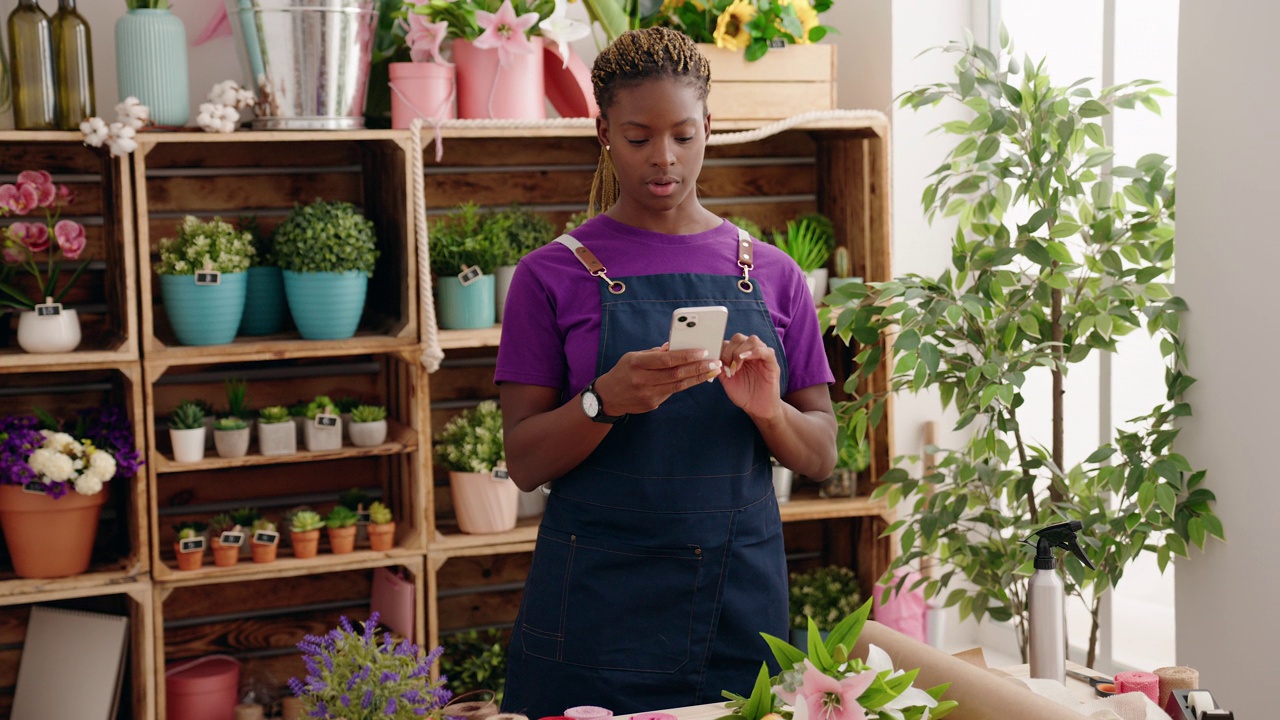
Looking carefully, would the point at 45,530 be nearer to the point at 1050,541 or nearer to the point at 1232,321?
the point at 1050,541

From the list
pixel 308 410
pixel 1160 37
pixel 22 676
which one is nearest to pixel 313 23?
pixel 308 410

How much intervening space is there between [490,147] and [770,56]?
767 millimetres

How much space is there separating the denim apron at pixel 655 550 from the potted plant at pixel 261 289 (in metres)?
1.35

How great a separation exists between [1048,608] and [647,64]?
33.5 inches

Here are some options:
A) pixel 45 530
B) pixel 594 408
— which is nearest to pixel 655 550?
pixel 594 408

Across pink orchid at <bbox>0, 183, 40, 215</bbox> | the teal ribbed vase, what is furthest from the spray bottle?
pink orchid at <bbox>0, 183, 40, 215</bbox>

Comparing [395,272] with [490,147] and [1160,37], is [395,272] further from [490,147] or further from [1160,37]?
[1160,37]

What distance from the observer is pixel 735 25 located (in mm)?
2941

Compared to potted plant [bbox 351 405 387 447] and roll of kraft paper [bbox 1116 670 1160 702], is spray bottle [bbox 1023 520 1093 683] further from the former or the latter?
potted plant [bbox 351 405 387 447]

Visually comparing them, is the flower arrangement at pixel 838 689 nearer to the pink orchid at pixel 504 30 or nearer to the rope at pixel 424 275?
the rope at pixel 424 275

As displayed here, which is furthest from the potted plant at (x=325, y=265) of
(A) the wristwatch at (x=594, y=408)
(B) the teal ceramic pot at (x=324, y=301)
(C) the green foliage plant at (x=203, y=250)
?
(A) the wristwatch at (x=594, y=408)

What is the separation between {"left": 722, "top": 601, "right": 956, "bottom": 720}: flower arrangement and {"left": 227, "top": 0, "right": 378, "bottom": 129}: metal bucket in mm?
1824

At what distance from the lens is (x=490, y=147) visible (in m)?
3.19

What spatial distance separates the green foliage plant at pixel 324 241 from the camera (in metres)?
2.70
